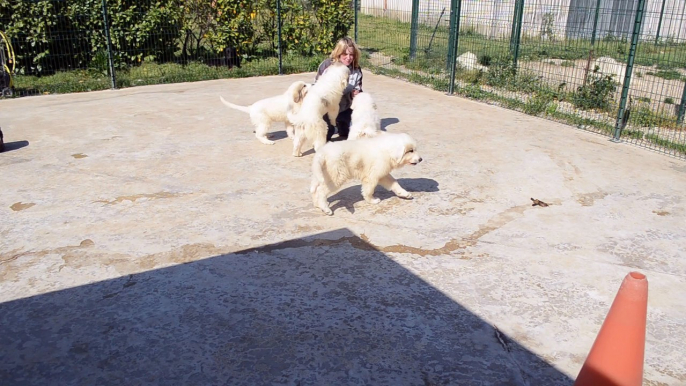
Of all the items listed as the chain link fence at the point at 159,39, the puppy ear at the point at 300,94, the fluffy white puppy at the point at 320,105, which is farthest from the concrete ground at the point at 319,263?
the chain link fence at the point at 159,39

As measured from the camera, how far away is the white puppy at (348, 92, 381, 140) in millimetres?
5927

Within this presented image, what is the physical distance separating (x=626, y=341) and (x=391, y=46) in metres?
12.6

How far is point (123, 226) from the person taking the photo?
4605 millimetres

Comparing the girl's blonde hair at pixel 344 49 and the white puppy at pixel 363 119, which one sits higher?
the girl's blonde hair at pixel 344 49

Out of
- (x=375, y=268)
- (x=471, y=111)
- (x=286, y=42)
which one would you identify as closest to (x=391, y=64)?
(x=286, y=42)

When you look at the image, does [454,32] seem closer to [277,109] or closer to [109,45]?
[277,109]

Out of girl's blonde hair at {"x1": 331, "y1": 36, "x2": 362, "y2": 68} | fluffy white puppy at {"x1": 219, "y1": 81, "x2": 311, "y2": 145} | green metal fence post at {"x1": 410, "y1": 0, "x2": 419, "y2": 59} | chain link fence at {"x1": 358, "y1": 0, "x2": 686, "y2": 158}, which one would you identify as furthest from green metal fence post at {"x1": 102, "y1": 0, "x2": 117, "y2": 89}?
green metal fence post at {"x1": 410, "y1": 0, "x2": 419, "y2": 59}

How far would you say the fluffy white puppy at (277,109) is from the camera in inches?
257

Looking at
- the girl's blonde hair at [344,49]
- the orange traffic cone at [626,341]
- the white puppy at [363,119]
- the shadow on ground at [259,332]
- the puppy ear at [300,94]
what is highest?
the girl's blonde hair at [344,49]

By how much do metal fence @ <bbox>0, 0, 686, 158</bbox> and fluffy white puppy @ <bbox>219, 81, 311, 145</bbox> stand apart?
427 cm

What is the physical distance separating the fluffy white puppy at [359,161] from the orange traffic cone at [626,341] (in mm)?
2455

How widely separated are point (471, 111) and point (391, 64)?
496 centimetres

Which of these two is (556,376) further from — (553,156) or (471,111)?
(471,111)

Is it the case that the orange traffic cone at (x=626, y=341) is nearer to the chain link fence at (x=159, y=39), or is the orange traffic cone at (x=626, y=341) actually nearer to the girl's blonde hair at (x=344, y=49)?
the girl's blonde hair at (x=344, y=49)
